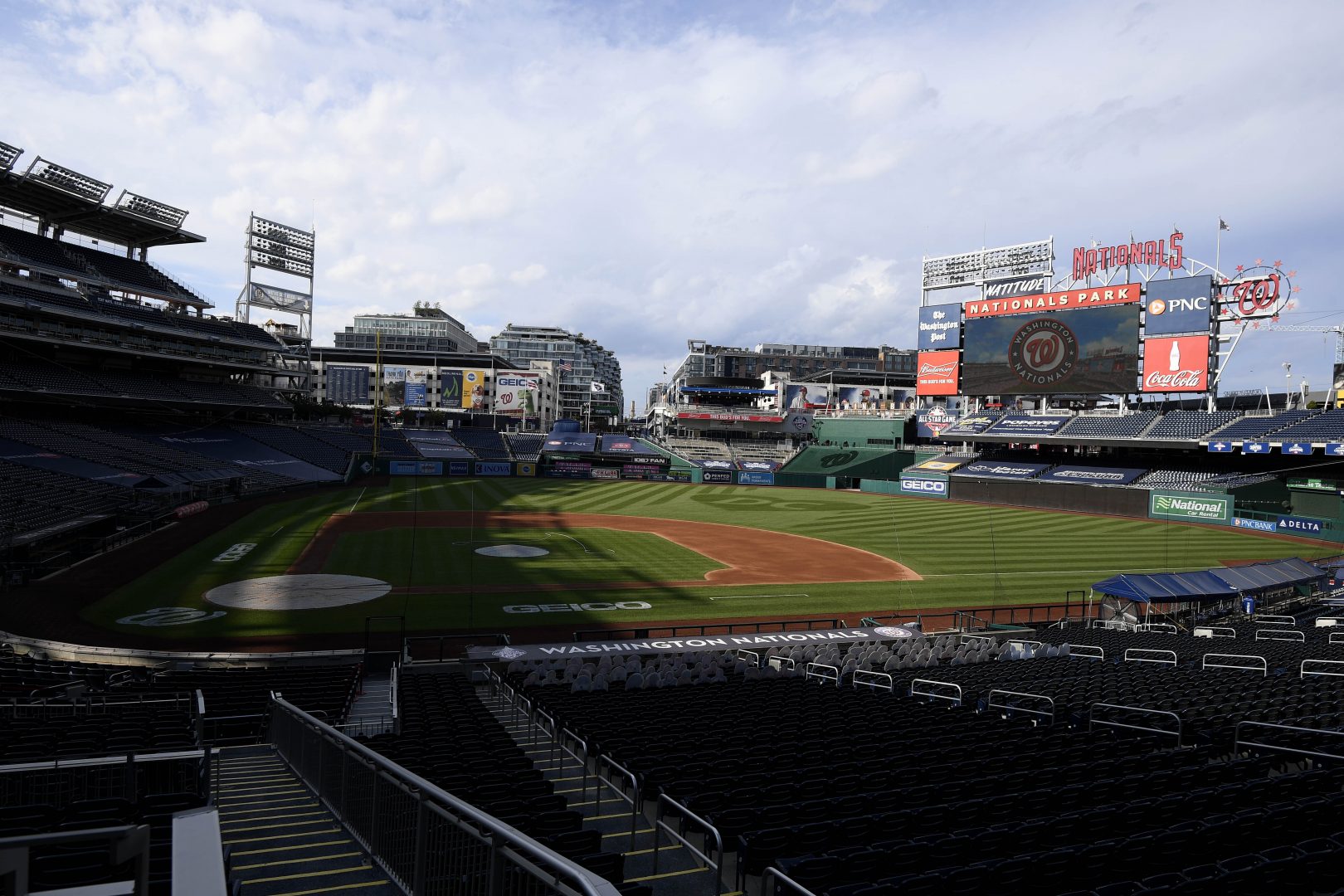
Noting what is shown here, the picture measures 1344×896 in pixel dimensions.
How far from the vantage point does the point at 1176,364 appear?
62.7 metres

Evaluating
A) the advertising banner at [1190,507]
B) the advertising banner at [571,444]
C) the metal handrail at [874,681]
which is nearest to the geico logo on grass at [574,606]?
the metal handrail at [874,681]

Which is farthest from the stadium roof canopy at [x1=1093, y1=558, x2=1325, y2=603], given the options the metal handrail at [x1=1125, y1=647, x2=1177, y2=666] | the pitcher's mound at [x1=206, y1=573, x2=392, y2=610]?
the pitcher's mound at [x1=206, y1=573, x2=392, y2=610]

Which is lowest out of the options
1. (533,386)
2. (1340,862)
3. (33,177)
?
(1340,862)

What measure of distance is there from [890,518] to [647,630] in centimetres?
3674

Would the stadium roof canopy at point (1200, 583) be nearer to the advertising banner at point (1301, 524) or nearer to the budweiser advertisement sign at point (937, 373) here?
the advertising banner at point (1301, 524)

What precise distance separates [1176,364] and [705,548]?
4697 cm

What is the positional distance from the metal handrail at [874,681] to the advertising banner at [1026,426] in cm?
6268

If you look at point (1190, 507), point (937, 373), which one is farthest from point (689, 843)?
point (937, 373)

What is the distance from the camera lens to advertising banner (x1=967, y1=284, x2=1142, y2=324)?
215 ft

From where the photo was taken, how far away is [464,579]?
32094 mm

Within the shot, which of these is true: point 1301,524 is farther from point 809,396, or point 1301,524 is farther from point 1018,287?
point 809,396

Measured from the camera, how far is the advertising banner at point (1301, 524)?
A: 160ft

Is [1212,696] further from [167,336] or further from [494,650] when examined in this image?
[167,336]

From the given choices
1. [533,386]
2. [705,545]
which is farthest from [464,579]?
[533,386]
